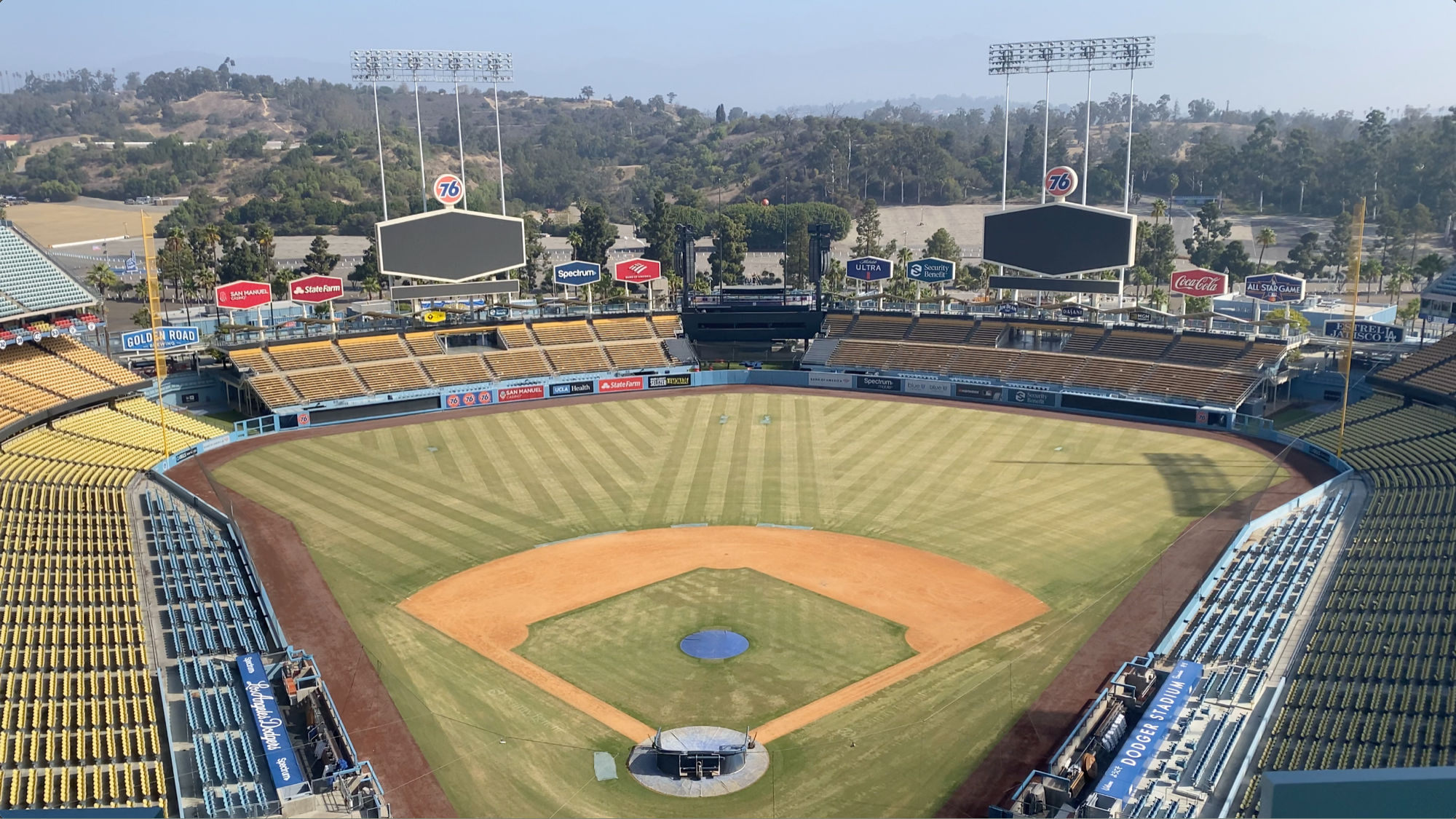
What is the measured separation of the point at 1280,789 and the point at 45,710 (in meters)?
27.9

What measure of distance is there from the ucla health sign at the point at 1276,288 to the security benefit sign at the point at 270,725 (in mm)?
64246

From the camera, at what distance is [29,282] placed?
175ft

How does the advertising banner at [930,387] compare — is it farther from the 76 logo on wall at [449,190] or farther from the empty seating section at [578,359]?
the 76 logo on wall at [449,190]

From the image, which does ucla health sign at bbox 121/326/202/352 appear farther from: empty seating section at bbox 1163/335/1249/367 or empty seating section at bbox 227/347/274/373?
empty seating section at bbox 1163/335/1249/367

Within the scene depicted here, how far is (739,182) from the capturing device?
199500mm

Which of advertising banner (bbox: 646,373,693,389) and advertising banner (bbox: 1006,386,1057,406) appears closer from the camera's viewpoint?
advertising banner (bbox: 1006,386,1057,406)

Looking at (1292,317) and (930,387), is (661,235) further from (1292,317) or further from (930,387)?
Answer: (1292,317)

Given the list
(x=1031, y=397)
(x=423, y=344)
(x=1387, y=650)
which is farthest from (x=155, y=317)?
(x=1031, y=397)

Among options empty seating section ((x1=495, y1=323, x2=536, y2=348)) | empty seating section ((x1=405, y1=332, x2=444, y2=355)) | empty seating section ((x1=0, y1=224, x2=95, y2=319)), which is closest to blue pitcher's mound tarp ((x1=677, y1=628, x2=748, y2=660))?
empty seating section ((x1=0, y1=224, x2=95, y2=319))

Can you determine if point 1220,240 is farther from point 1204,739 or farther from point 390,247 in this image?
point 1204,739

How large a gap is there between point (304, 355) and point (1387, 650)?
196 feet

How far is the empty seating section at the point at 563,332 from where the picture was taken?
74.4 meters

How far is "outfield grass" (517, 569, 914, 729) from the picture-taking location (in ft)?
99.7

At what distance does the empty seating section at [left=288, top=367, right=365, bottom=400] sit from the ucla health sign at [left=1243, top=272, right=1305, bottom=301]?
58.1m
